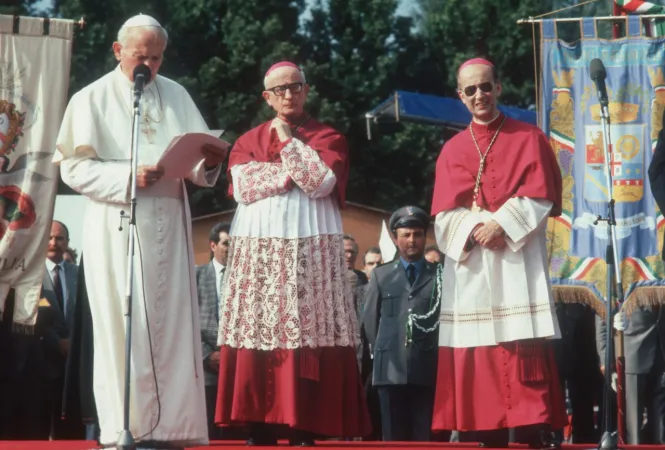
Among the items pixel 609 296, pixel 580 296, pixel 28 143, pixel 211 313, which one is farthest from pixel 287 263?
pixel 580 296

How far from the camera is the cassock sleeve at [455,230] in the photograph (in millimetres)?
8195

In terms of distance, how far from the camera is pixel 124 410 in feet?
22.8

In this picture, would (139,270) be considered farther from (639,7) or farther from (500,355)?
(639,7)

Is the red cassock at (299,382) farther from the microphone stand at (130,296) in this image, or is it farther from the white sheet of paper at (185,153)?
the microphone stand at (130,296)

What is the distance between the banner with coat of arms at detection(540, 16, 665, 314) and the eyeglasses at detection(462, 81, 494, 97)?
2371mm

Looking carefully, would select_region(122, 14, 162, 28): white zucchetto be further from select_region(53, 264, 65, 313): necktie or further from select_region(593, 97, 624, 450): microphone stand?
select_region(53, 264, 65, 313): necktie

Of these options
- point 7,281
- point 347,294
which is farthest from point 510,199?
point 7,281

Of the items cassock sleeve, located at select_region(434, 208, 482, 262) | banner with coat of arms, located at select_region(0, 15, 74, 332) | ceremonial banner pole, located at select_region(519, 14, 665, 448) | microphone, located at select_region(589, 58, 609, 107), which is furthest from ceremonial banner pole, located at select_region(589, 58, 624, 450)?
banner with coat of arms, located at select_region(0, 15, 74, 332)

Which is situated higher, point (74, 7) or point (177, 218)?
point (74, 7)

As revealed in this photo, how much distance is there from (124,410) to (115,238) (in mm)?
951

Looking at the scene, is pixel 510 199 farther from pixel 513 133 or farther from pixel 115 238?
pixel 115 238

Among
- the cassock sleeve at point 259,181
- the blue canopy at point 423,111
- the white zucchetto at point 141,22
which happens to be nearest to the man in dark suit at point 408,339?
the cassock sleeve at point 259,181

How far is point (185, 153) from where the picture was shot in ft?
23.9

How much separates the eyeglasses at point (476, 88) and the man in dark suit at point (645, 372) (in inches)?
127
